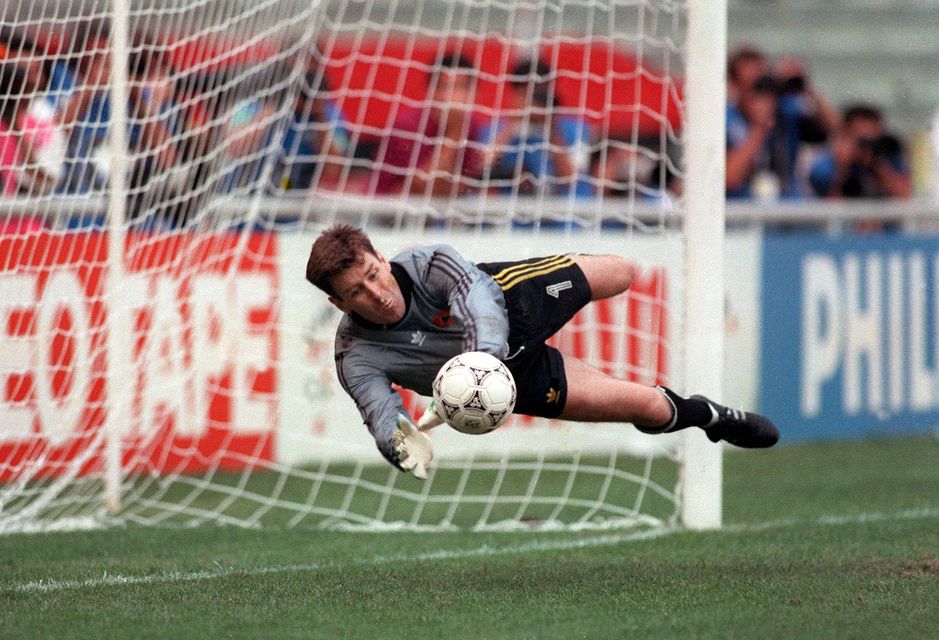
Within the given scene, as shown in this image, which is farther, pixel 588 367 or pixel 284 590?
pixel 588 367

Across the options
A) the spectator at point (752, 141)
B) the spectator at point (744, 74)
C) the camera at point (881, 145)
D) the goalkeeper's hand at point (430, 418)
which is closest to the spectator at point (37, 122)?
the goalkeeper's hand at point (430, 418)

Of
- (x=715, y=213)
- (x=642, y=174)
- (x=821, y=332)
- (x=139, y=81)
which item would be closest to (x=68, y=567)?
(x=139, y=81)

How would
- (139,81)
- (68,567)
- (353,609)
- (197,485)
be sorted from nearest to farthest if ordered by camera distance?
(353,609), (68,567), (139,81), (197,485)

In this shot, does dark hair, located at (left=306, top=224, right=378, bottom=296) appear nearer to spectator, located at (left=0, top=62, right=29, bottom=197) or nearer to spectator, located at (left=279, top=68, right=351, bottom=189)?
spectator, located at (left=0, top=62, right=29, bottom=197)

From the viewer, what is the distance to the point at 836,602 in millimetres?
5215

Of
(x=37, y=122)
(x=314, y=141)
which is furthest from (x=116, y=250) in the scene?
(x=314, y=141)

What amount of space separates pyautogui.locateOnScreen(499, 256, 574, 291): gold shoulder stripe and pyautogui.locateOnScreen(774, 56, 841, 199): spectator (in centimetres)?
625

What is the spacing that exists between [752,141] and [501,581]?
6.66m

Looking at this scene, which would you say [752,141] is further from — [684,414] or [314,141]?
[684,414]

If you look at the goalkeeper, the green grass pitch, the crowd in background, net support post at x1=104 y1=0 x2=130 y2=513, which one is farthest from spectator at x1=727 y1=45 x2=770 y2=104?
the goalkeeper

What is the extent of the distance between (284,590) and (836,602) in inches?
79.3

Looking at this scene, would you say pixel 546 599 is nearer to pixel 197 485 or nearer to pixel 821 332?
pixel 197 485

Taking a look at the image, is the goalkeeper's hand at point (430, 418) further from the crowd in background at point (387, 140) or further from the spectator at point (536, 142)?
the spectator at point (536, 142)

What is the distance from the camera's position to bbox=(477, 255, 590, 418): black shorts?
235 inches
